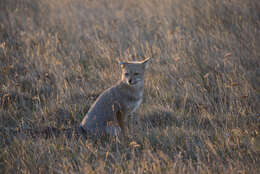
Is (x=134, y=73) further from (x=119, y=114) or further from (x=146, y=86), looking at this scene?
(x=146, y=86)

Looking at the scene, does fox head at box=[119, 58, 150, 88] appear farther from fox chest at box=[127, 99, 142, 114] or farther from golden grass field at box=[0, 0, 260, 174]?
golden grass field at box=[0, 0, 260, 174]

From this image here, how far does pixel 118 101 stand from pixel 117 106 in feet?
0.27

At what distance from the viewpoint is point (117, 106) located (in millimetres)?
4316

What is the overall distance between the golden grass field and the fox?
0.21m

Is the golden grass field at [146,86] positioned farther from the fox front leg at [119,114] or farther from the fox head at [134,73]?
the fox head at [134,73]

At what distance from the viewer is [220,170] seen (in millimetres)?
3070

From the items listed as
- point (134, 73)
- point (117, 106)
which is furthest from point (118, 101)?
point (134, 73)

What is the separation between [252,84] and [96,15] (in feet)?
22.9

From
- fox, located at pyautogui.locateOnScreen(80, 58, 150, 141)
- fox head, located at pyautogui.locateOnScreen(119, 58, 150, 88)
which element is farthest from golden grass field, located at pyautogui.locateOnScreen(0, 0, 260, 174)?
fox head, located at pyautogui.locateOnScreen(119, 58, 150, 88)

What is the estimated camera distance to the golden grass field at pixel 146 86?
347 cm

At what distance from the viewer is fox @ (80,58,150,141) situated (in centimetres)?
410

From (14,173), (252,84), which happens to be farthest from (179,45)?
(14,173)

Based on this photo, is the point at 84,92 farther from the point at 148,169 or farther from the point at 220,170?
the point at 220,170

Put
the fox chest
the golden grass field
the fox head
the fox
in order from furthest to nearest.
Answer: the fox head < the fox chest < the fox < the golden grass field
